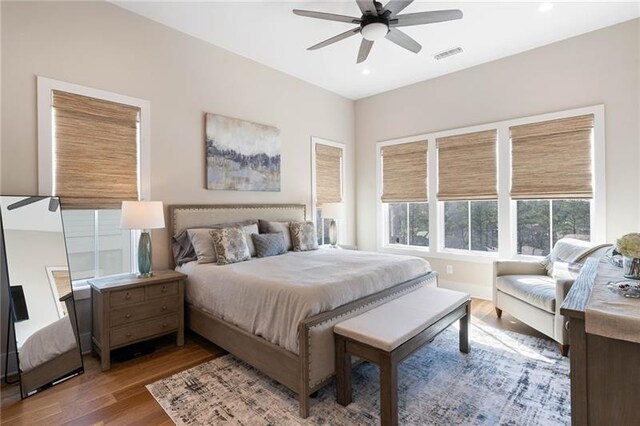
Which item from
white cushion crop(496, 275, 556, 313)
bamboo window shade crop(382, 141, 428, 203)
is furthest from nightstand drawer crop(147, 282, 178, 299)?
bamboo window shade crop(382, 141, 428, 203)

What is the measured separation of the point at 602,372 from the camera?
1.23 metres

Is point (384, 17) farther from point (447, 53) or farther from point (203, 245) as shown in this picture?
point (203, 245)

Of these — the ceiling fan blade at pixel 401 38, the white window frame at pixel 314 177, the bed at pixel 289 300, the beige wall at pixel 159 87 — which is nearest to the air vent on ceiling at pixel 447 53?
the ceiling fan blade at pixel 401 38

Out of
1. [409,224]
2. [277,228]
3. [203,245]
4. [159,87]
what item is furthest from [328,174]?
[159,87]

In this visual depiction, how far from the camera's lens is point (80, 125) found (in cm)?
287

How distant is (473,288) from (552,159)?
1996 millimetres

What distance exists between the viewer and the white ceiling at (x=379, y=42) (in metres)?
3.12

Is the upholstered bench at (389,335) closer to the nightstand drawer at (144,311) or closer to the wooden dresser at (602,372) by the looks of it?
the wooden dresser at (602,372)

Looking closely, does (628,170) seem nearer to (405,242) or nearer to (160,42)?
(405,242)

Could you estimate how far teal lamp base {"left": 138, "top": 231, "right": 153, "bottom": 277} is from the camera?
2951 millimetres

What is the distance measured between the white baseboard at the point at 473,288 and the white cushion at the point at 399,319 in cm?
198

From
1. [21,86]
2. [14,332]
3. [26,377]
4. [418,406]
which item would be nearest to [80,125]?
[21,86]

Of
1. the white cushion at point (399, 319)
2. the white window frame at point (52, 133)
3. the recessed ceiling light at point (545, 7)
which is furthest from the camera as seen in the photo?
the recessed ceiling light at point (545, 7)

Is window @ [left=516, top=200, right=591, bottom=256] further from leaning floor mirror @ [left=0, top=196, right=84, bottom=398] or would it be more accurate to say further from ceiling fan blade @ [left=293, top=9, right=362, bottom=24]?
leaning floor mirror @ [left=0, top=196, right=84, bottom=398]
